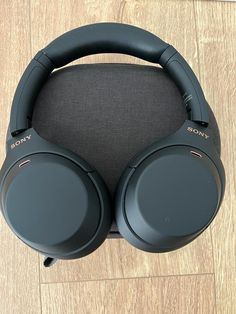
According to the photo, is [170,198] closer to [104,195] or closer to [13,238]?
[104,195]

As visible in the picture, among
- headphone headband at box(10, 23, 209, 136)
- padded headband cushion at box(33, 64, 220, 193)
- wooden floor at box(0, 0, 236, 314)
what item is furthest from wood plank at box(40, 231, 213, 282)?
headphone headband at box(10, 23, 209, 136)

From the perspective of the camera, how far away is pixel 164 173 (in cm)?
62

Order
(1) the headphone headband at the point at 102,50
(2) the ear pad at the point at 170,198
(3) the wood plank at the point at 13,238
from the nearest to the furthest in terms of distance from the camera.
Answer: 1. (2) the ear pad at the point at 170,198
2. (1) the headphone headband at the point at 102,50
3. (3) the wood plank at the point at 13,238

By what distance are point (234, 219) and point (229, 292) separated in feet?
0.57

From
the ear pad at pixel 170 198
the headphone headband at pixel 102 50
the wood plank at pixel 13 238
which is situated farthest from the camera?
the wood plank at pixel 13 238

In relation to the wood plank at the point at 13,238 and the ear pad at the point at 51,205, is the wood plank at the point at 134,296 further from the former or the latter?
the ear pad at the point at 51,205

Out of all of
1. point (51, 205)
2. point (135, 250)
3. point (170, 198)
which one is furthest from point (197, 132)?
point (135, 250)

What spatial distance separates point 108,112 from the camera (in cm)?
78

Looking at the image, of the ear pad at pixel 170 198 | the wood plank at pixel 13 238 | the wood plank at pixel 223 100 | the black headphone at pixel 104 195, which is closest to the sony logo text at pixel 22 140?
the black headphone at pixel 104 195

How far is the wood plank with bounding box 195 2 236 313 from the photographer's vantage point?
1158 millimetres

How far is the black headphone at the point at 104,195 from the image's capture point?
1.99ft

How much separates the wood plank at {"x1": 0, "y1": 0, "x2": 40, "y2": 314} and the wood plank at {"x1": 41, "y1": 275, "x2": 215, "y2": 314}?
4cm

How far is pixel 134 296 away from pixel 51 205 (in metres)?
0.59

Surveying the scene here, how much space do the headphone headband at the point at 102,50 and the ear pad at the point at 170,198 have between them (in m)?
0.12
